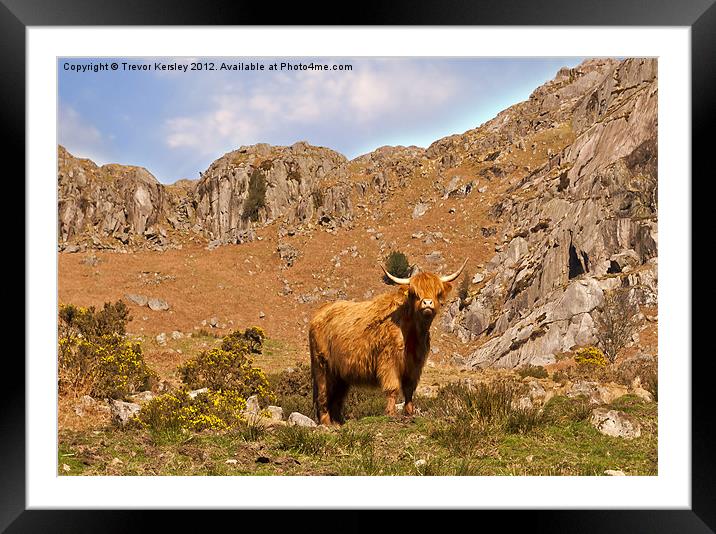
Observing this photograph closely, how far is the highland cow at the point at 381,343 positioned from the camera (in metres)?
8.03

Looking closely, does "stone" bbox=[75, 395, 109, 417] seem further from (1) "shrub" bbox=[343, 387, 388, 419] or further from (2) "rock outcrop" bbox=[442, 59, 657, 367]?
(2) "rock outcrop" bbox=[442, 59, 657, 367]

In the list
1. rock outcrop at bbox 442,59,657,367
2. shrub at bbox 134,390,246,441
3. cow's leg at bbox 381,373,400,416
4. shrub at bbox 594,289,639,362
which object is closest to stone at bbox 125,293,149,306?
rock outcrop at bbox 442,59,657,367

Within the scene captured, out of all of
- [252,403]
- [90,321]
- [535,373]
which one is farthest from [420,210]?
[252,403]

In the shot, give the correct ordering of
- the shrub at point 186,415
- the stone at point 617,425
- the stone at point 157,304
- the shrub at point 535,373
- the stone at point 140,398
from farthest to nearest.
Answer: the stone at point 157,304 → the shrub at point 535,373 → the stone at point 140,398 → the shrub at point 186,415 → the stone at point 617,425

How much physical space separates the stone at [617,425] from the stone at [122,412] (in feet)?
21.6

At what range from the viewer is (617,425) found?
24.7 feet

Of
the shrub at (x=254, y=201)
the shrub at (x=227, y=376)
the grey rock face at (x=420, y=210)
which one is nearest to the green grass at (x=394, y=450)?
the shrub at (x=227, y=376)

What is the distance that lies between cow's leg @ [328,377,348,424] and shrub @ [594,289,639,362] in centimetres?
1587

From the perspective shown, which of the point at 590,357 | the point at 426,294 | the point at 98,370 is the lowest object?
the point at 590,357
